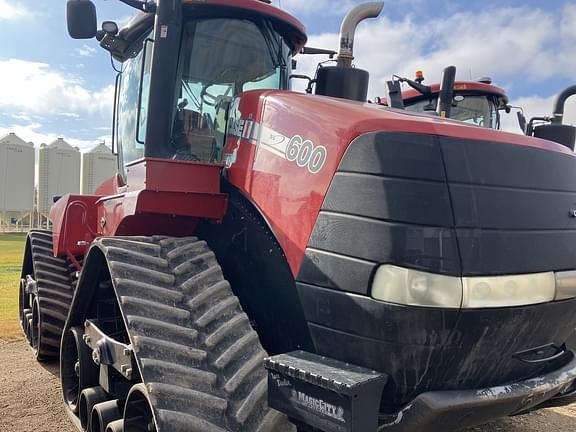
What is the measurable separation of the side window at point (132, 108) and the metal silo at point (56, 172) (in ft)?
94.9

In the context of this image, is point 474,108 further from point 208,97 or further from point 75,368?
point 75,368

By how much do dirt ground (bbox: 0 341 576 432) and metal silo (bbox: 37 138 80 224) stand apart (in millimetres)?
27944

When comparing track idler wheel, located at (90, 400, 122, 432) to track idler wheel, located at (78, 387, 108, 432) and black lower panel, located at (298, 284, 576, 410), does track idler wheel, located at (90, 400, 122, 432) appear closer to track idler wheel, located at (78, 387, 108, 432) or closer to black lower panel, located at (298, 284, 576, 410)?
track idler wheel, located at (78, 387, 108, 432)

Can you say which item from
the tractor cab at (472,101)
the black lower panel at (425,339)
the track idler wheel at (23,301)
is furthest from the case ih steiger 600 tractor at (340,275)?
the tractor cab at (472,101)

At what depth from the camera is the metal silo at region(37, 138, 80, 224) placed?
102 feet

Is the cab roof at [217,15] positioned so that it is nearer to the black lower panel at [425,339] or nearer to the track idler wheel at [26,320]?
the black lower panel at [425,339]

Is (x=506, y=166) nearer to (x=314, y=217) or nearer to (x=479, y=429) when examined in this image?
(x=314, y=217)

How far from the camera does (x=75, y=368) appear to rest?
362 cm

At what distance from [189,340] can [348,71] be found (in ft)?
6.14

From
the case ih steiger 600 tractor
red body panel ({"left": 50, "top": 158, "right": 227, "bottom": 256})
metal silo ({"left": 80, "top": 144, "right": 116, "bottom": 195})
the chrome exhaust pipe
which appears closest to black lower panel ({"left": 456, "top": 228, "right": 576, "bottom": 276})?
the case ih steiger 600 tractor

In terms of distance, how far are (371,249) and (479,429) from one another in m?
2.60

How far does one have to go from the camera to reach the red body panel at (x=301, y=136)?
7.21ft

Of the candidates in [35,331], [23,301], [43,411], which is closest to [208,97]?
[43,411]

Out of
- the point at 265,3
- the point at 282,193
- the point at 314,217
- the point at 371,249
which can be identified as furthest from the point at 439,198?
the point at 265,3
